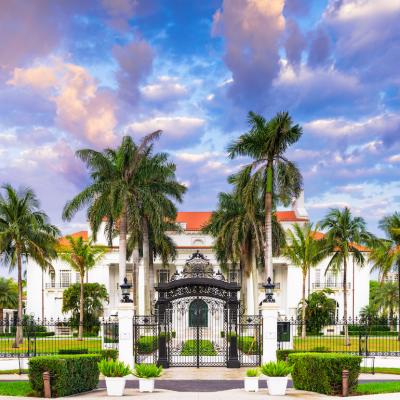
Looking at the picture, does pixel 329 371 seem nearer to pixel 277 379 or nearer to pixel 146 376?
pixel 277 379

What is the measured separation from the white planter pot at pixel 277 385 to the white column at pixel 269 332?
6997 millimetres

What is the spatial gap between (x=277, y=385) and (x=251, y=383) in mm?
996

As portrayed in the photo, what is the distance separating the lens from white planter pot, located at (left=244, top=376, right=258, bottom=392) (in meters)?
20.5

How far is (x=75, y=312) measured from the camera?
62.4m

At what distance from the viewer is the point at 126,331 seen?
88.0ft

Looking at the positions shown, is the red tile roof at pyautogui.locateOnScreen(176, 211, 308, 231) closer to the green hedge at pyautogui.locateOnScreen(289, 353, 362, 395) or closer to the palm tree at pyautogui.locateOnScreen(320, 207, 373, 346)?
the palm tree at pyautogui.locateOnScreen(320, 207, 373, 346)

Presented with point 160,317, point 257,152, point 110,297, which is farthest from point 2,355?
point 110,297

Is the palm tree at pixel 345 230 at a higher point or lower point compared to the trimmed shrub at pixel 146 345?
higher

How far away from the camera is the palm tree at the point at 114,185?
136 feet

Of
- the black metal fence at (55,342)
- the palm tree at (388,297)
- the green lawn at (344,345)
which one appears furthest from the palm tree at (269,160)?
the palm tree at (388,297)

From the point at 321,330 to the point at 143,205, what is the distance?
24.5 m

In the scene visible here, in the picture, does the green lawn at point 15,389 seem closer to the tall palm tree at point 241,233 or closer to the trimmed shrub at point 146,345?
the trimmed shrub at point 146,345

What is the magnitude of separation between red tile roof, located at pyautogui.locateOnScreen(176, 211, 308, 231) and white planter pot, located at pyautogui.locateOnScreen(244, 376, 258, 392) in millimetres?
53325

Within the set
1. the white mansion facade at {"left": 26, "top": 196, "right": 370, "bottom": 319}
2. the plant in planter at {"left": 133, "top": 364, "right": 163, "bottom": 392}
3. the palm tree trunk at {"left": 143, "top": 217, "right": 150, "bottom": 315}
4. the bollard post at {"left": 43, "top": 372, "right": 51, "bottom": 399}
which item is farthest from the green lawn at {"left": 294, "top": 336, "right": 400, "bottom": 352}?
the white mansion facade at {"left": 26, "top": 196, "right": 370, "bottom": 319}
